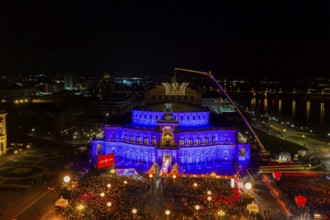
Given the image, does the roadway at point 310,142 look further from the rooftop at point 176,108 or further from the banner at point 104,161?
the banner at point 104,161

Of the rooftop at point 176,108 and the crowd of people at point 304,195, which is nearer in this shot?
the crowd of people at point 304,195

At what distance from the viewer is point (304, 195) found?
39.4 meters

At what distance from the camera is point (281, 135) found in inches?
3159

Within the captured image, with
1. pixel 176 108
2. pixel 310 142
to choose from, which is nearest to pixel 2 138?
pixel 176 108

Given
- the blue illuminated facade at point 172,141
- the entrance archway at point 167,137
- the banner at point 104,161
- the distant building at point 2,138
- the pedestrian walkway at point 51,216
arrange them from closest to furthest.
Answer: the pedestrian walkway at point 51,216 → the banner at point 104,161 → the entrance archway at point 167,137 → the blue illuminated facade at point 172,141 → the distant building at point 2,138

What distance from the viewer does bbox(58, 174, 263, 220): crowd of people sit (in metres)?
32.1

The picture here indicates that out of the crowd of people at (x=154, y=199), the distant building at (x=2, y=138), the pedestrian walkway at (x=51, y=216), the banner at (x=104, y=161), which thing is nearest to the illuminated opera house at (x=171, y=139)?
the banner at (x=104, y=161)

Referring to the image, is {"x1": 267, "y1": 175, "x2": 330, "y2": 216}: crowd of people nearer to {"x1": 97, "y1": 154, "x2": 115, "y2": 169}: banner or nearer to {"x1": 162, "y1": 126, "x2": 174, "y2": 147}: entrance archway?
{"x1": 162, "y1": 126, "x2": 174, "y2": 147}: entrance archway

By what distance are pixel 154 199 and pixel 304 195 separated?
17.2m

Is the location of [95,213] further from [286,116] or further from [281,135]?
[286,116]

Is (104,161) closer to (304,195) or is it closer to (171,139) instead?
(171,139)

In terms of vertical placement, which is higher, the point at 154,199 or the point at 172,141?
the point at 172,141

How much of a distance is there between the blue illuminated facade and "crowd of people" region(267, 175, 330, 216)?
11236 mm

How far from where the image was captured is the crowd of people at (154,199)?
32125 mm
